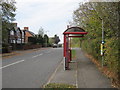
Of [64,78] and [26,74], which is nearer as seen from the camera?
[64,78]

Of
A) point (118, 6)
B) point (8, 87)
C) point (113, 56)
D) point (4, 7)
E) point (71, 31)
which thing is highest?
point (4, 7)

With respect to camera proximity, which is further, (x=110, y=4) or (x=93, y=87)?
(x=110, y=4)

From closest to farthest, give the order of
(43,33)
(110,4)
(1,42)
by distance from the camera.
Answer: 1. (110,4)
2. (1,42)
3. (43,33)

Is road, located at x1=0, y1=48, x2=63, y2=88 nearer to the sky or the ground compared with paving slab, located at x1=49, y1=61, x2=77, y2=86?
nearer to the ground

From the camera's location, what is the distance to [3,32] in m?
29.8

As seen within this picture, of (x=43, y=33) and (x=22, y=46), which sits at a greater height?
(x=43, y=33)

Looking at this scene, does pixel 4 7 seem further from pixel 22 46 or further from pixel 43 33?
pixel 43 33

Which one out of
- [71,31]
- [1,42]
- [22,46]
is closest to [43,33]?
[22,46]

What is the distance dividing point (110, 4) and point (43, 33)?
2635 inches

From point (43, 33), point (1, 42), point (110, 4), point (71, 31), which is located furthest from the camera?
point (43, 33)

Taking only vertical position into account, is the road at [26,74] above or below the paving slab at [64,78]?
below

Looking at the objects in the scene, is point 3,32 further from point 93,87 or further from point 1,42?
point 93,87

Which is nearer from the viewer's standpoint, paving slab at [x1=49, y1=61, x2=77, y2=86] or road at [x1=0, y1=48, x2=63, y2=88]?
road at [x1=0, y1=48, x2=63, y2=88]

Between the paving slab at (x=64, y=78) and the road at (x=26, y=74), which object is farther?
the paving slab at (x=64, y=78)
